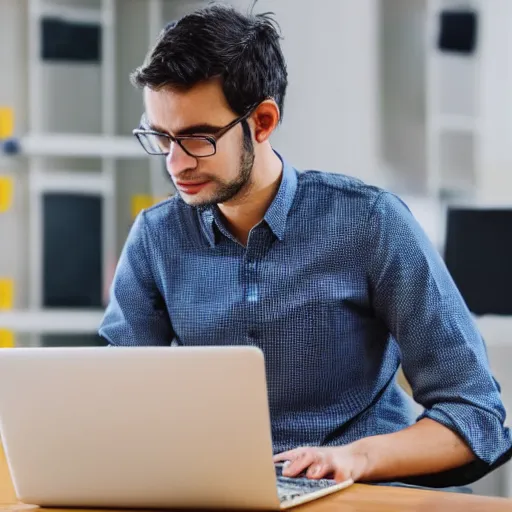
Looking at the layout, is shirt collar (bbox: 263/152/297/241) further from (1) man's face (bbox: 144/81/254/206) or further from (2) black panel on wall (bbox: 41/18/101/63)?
(2) black panel on wall (bbox: 41/18/101/63)

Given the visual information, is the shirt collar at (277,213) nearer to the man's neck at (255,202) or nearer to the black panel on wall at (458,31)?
the man's neck at (255,202)

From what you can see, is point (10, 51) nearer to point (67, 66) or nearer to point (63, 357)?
point (67, 66)

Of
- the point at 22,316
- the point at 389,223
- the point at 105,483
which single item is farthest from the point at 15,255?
the point at 105,483

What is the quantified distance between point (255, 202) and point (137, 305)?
0.93 ft

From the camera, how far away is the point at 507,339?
2.05 m

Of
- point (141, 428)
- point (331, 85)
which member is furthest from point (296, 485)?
point (331, 85)

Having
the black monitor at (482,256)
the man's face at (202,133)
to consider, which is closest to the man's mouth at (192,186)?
the man's face at (202,133)

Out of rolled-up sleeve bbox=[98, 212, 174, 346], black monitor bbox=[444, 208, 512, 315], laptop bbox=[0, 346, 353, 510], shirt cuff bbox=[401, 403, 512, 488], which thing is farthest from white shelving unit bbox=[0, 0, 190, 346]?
laptop bbox=[0, 346, 353, 510]

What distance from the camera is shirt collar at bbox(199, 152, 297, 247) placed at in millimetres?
1508

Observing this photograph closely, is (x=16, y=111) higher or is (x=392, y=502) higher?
(x=16, y=111)

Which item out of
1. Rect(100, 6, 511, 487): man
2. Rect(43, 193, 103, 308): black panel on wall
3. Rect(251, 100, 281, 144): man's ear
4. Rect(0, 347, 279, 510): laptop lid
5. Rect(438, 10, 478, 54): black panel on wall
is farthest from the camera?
Rect(43, 193, 103, 308): black panel on wall

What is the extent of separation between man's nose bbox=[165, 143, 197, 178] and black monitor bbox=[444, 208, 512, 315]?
964 millimetres

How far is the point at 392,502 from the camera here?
106cm

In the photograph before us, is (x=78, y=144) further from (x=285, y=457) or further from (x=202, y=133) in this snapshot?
(x=285, y=457)
